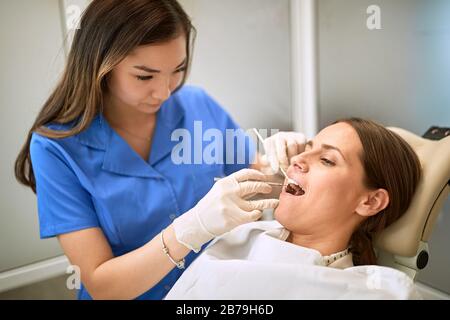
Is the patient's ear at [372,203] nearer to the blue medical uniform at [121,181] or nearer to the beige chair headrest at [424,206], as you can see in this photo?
the beige chair headrest at [424,206]

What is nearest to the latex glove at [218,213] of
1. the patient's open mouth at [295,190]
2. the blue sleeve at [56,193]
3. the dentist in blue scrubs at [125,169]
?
the dentist in blue scrubs at [125,169]

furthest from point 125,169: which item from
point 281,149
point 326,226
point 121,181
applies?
point 326,226

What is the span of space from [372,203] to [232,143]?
1.30 feet

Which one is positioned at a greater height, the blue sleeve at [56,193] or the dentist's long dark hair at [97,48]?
the dentist's long dark hair at [97,48]

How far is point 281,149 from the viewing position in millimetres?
1099

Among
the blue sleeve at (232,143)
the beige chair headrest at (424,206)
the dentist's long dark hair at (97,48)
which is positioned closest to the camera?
the dentist's long dark hair at (97,48)

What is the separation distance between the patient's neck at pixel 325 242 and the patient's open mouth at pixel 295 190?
0.39 feet

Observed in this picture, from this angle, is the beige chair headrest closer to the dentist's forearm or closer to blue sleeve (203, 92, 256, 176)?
blue sleeve (203, 92, 256, 176)

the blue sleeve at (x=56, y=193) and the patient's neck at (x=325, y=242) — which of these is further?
the patient's neck at (x=325, y=242)

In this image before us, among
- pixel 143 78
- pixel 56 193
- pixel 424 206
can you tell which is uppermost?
pixel 143 78

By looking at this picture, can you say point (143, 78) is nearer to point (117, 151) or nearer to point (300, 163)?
point (117, 151)

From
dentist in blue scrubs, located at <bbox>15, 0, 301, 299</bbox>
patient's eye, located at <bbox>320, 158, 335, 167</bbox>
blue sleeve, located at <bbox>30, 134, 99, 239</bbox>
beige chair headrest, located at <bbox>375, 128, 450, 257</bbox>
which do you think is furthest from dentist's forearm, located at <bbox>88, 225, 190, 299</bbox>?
beige chair headrest, located at <bbox>375, 128, 450, 257</bbox>

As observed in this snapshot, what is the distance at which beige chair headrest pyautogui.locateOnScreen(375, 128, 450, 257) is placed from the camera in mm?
1003

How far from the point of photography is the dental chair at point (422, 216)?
1.00m
